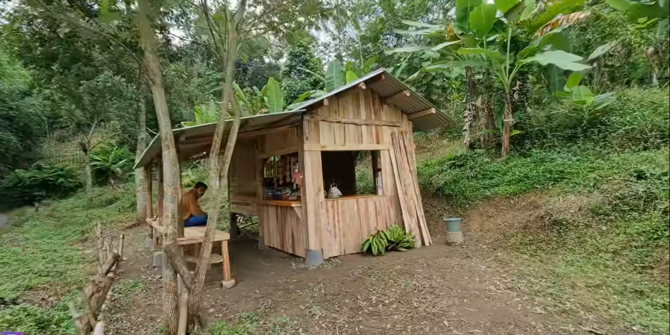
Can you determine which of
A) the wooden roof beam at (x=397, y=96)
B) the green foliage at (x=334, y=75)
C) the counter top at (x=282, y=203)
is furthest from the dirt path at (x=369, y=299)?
the green foliage at (x=334, y=75)

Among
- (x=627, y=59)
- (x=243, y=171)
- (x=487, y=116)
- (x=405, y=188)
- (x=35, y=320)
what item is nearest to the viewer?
(x=627, y=59)

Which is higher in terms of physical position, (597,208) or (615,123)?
(615,123)

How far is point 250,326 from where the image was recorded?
3.53 m

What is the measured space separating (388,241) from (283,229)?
1869 millimetres

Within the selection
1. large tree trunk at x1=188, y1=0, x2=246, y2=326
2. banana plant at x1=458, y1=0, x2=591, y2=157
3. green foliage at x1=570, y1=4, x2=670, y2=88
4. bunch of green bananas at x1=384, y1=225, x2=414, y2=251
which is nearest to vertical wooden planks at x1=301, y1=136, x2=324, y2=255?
bunch of green bananas at x1=384, y1=225, x2=414, y2=251

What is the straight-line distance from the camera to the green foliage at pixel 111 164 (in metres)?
16.3

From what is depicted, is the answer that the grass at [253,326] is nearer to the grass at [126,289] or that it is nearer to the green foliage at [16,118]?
the grass at [126,289]

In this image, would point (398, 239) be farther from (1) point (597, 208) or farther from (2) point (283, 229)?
(1) point (597, 208)

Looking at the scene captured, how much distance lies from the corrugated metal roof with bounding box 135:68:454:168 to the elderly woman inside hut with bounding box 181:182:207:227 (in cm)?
81

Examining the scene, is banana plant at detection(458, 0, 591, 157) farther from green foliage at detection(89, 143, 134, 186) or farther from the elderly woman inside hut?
green foliage at detection(89, 143, 134, 186)

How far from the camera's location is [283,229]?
21.3 ft

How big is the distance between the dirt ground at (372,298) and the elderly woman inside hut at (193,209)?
3.03 feet

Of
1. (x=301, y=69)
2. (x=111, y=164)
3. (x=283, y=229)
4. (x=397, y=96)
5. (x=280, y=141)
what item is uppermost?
(x=301, y=69)

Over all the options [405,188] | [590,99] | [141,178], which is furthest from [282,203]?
[141,178]
